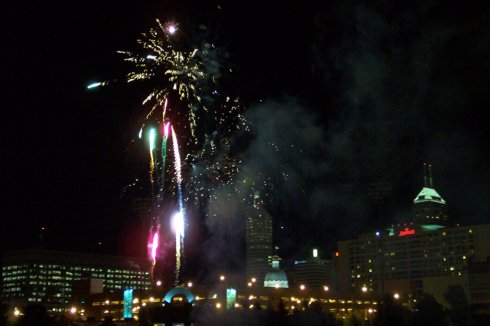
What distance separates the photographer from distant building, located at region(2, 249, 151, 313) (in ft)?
361

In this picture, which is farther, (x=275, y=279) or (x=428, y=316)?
(x=275, y=279)

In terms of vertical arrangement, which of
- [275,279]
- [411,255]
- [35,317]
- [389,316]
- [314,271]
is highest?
[411,255]

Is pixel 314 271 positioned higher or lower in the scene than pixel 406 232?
lower

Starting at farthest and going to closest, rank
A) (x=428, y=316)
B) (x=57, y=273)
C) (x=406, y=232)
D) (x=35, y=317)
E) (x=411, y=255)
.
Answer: (x=406, y=232)
(x=411, y=255)
(x=57, y=273)
(x=428, y=316)
(x=35, y=317)

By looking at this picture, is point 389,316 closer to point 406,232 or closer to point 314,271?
point 406,232

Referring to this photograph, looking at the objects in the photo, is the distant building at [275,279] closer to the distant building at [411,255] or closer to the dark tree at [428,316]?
the distant building at [411,255]

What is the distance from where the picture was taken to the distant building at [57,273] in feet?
361

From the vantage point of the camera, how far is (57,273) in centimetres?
11450

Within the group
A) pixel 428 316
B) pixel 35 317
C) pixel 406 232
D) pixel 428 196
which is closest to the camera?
pixel 35 317

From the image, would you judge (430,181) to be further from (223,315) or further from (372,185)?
(223,315)

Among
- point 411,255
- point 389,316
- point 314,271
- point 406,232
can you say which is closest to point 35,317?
point 389,316

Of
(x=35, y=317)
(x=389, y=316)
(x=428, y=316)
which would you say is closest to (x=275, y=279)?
(x=428, y=316)

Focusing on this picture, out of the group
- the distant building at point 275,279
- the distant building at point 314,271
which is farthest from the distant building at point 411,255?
the distant building at point 275,279

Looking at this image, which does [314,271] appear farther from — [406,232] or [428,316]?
[428,316]
